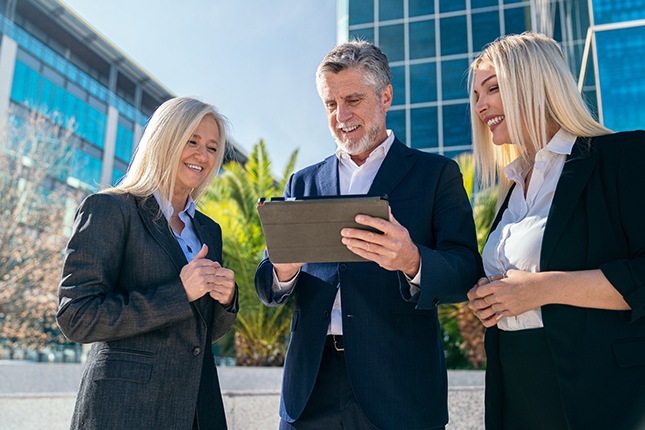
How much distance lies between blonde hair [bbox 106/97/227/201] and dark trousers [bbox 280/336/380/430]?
38.0 inches

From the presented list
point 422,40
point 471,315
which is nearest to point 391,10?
point 422,40

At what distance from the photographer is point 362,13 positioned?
69.5ft

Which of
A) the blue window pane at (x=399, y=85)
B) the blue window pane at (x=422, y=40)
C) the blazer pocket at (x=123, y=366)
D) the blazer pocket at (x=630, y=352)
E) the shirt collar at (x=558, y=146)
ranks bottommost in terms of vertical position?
the blazer pocket at (x=123, y=366)

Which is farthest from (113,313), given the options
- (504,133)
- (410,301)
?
(504,133)

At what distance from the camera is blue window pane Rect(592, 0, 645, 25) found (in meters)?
7.27

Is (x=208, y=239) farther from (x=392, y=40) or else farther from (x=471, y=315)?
(x=392, y=40)

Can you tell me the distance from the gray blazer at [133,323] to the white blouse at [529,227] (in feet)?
3.80

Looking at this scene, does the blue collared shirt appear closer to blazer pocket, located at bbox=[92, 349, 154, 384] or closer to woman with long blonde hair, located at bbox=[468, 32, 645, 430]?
blazer pocket, located at bbox=[92, 349, 154, 384]

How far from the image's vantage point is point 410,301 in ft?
7.22

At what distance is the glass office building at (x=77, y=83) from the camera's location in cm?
2539

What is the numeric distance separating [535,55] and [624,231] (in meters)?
0.75

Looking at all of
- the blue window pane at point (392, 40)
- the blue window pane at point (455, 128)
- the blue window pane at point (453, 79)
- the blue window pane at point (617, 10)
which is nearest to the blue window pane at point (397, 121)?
the blue window pane at point (455, 128)

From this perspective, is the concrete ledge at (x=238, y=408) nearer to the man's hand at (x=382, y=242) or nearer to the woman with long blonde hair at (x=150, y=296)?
the woman with long blonde hair at (x=150, y=296)

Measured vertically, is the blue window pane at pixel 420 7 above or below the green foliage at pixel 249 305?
above
